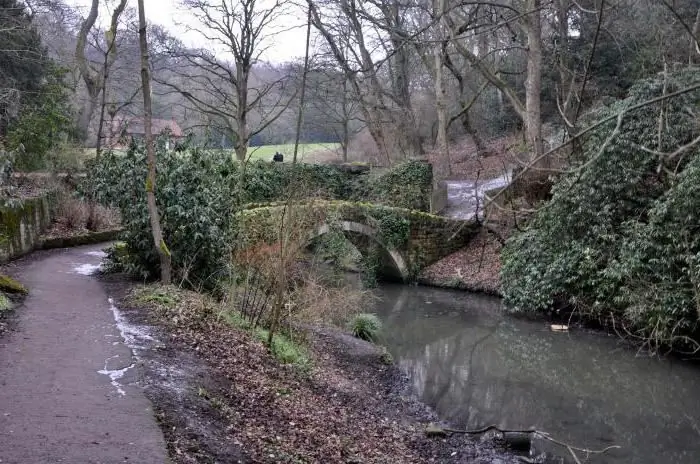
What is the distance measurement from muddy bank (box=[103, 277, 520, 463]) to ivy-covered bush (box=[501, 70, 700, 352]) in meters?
5.33

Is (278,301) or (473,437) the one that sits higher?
(278,301)

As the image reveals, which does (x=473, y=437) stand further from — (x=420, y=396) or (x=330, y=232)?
(x=330, y=232)

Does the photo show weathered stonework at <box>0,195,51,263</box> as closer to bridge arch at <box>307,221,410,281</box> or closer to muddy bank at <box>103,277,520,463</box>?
muddy bank at <box>103,277,520,463</box>

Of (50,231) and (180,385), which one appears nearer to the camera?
(180,385)

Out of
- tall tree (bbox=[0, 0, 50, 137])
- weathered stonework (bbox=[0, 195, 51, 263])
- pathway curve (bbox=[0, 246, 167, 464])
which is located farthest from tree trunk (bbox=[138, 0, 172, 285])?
tall tree (bbox=[0, 0, 50, 137])

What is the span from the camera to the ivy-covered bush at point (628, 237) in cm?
1223

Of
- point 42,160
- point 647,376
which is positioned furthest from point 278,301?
point 42,160

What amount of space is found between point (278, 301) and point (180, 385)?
2450mm

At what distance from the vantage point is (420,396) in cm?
1091

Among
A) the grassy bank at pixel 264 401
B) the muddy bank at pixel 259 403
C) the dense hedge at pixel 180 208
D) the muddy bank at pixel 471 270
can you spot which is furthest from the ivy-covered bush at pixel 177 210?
the muddy bank at pixel 471 270

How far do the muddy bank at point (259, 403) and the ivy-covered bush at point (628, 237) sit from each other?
5.33m

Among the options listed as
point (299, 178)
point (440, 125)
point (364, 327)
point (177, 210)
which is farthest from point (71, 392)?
point (440, 125)

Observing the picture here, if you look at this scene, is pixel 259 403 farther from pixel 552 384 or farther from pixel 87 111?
pixel 87 111

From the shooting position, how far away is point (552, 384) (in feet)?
38.4
